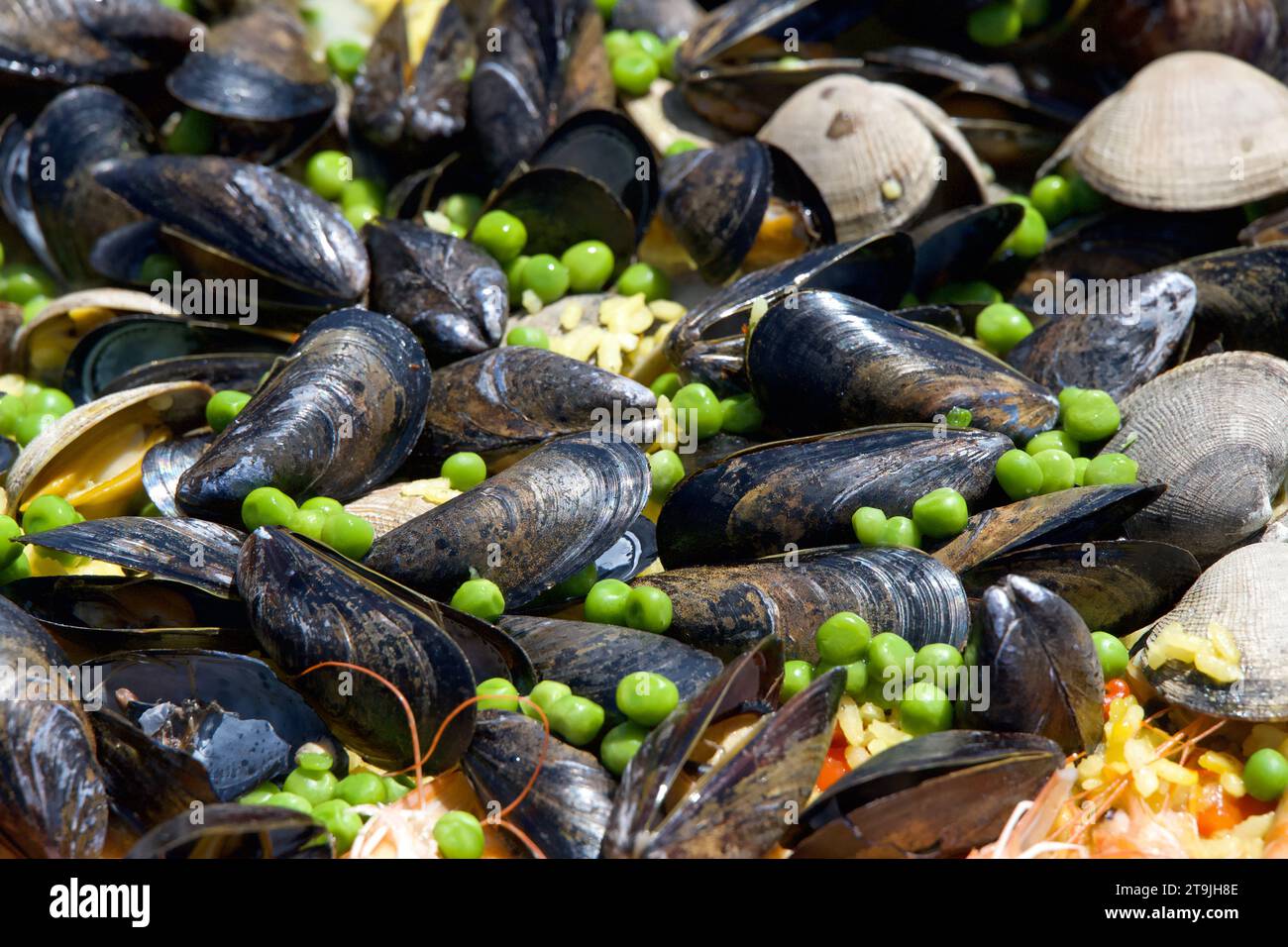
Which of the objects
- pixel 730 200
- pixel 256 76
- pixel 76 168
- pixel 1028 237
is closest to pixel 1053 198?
pixel 1028 237

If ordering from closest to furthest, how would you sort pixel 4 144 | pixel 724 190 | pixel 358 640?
pixel 358 640 → pixel 724 190 → pixel 4 144

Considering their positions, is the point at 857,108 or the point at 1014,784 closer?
the point at 1014,784

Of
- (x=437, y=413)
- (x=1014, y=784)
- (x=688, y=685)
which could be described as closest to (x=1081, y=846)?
(x=1014, y=784)

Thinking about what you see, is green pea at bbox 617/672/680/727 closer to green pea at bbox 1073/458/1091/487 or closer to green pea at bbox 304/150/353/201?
Answer: green pea at bbox 1073/458/1091/487

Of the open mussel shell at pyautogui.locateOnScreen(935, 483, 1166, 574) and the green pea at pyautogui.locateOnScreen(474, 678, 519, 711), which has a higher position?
the open mussel shell at pyautogui.locateOnScreen(935, 483, 1166, 574)

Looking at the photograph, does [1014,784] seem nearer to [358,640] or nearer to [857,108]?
[358,640]

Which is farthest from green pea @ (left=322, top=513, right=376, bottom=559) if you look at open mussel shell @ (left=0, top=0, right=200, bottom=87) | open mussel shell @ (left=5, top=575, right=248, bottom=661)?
open mussel shell @ (left=0, top=0, right=200, bottom=87)
